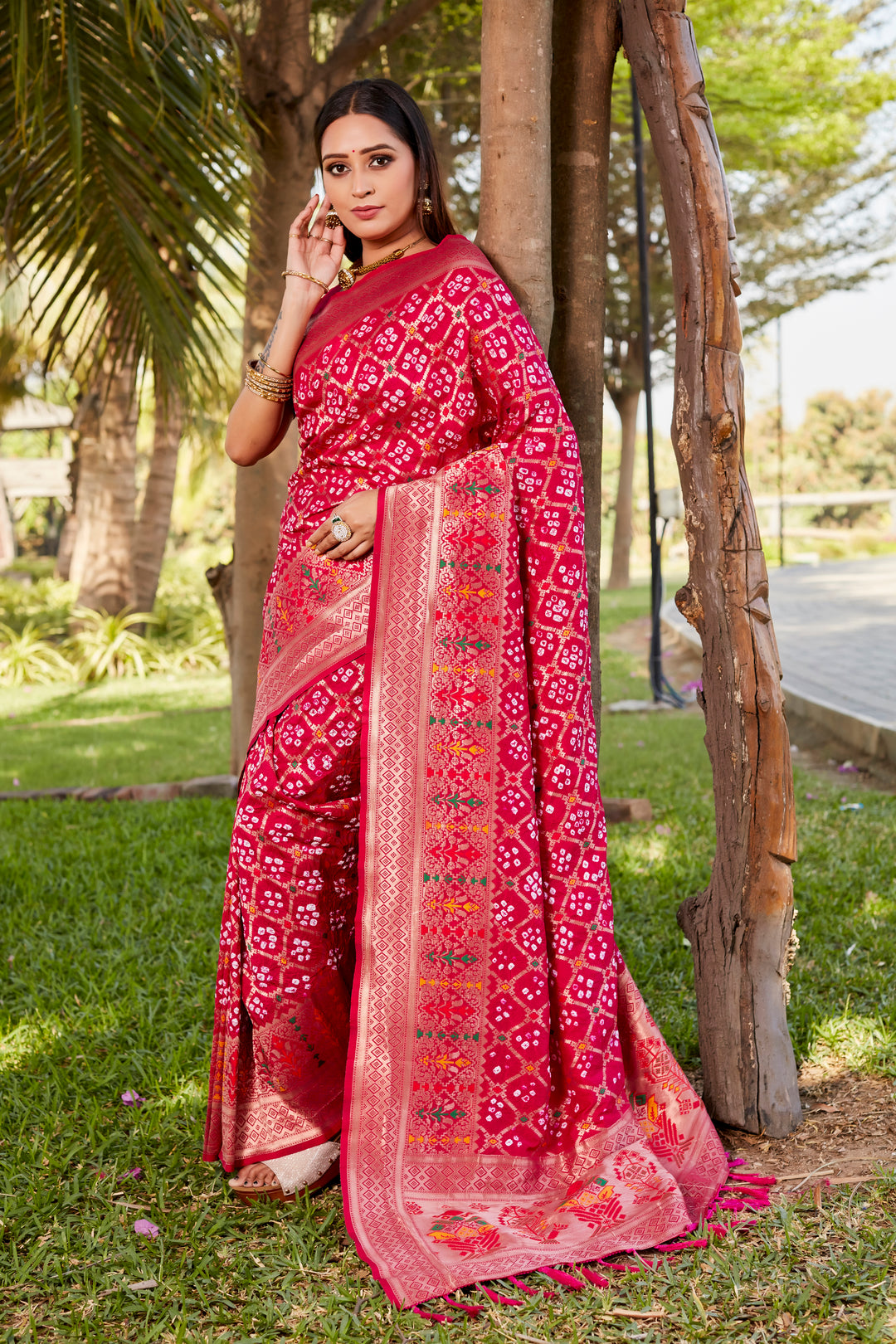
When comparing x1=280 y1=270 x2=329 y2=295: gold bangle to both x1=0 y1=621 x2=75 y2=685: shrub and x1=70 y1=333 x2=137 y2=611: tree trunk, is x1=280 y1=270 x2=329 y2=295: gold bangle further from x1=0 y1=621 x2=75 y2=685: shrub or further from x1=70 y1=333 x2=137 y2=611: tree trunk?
x1=0 y1=621 x2=75 y2=685: shrub

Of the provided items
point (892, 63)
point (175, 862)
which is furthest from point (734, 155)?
point (175, 862)

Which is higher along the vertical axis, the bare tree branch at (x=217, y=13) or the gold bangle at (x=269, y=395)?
the bare tree branch at (x=217, y=13)

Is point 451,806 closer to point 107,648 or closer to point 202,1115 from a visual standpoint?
point 202,1115

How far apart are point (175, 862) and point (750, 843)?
8.61ft

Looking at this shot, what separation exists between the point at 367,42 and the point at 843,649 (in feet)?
22.8

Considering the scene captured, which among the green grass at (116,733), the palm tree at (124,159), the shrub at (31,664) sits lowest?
the green grass at (116,733)

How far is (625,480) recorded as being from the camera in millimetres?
18844

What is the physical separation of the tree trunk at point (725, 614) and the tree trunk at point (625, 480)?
53.8 feet

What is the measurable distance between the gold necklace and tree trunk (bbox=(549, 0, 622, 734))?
496mm

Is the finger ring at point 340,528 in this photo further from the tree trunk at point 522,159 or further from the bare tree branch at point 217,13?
the bare tree branch at point 217,13

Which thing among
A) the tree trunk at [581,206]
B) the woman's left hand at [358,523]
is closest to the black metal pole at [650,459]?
the tree trunk at [581,206]

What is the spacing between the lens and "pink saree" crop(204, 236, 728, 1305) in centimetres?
208

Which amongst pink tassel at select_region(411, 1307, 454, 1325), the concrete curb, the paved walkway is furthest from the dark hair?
the paved walkway

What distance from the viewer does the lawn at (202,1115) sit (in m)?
1.83
